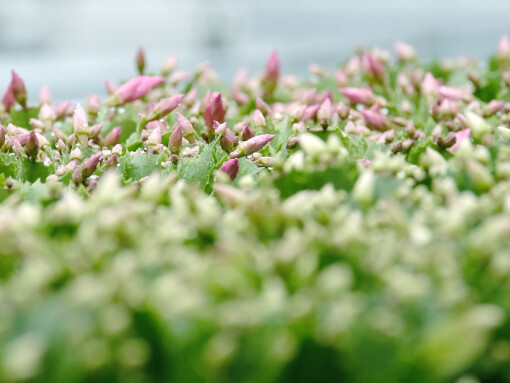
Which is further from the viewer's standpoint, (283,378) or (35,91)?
(35,91)

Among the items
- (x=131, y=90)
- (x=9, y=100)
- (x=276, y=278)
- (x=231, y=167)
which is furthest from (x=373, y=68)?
(x=276, y=278)

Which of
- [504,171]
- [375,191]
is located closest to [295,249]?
[375,191]

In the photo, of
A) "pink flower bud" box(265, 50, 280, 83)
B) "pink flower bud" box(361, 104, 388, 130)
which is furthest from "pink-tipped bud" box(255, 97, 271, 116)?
"pink flower bud" box(265, 50, 280, 83)

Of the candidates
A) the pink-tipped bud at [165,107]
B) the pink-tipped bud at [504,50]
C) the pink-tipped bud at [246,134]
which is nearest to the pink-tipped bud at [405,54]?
the pink-tipped bud at [504,50]

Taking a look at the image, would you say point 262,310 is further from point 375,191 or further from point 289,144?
point 289,144

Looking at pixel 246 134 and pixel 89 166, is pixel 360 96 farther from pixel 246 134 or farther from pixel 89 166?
pixel 89 166

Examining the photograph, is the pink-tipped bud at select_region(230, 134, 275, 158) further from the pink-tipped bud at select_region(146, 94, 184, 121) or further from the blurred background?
the blurred background

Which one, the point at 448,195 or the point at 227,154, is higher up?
the point at 448,195
